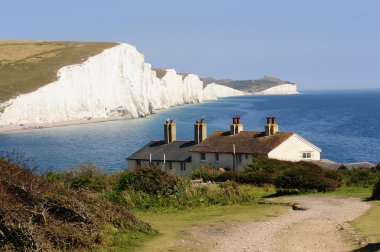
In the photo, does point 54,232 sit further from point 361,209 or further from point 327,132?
point 327,132

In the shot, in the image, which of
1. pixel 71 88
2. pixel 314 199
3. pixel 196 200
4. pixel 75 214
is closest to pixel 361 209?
pixel 314 199

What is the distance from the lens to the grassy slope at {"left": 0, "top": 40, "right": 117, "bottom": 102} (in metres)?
146

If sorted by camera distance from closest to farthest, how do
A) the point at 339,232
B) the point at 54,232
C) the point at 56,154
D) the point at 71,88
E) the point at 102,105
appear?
the point at 54,232, the point at 339,232, the point at 56,154, the point at 71,88, the point at 102,105

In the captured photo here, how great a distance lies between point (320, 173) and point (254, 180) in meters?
3.81

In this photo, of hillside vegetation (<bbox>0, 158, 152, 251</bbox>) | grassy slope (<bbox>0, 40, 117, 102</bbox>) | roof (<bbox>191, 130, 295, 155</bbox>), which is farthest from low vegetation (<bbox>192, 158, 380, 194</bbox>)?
grassy slope (<bbox>0, 40, 117, 102</bbox>)

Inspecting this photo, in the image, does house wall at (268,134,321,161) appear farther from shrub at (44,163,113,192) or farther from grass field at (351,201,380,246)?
grass field at (351,201,380,246)

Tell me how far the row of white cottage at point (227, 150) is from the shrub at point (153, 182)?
16.5 m

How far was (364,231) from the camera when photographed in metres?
20.7

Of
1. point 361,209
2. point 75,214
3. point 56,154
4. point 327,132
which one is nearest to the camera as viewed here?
point 75,214

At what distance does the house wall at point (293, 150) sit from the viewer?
4744 centimetres

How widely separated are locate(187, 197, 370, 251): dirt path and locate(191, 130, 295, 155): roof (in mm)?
20857

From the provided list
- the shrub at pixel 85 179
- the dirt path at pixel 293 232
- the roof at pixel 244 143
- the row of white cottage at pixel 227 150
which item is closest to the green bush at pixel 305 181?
the dirt path at pixel 293 232

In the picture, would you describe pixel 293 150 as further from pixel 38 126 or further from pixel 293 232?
pixel 38 126

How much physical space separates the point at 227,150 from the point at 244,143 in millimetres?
1466
